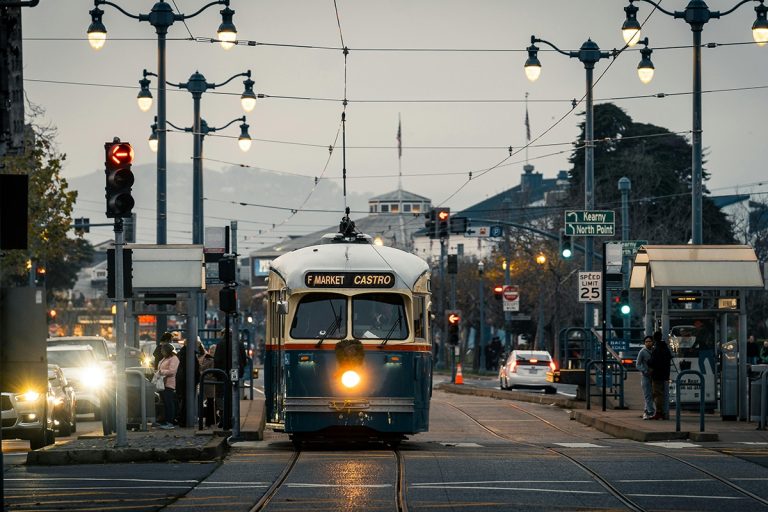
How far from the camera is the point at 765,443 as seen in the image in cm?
2417

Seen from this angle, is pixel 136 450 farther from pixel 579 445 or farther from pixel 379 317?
pixel 579 445

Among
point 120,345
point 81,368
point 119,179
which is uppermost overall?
point 119,179

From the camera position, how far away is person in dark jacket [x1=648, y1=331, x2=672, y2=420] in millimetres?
29031

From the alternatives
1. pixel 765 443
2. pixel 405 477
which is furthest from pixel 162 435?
pixel 765 443

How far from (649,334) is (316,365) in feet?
→ 29.9

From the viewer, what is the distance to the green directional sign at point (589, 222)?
122ft

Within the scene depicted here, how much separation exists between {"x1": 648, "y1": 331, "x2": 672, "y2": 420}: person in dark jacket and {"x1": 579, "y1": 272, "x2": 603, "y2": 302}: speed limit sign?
25.7 feet

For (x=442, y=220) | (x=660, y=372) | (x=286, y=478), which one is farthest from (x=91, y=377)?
(x=442, y=220)

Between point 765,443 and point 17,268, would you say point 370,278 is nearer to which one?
point 765,443

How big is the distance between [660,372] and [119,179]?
12.3 metres

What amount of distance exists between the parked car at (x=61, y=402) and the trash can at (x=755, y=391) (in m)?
12.3

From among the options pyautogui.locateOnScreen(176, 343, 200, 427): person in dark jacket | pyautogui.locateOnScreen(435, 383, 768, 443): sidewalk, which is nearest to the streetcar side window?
pyautogui.locateOnScreen(435, 383, 768, 443): sidewalk

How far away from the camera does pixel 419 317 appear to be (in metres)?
24.3

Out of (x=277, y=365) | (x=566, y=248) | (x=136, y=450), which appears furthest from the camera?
(x=566, y=248)
